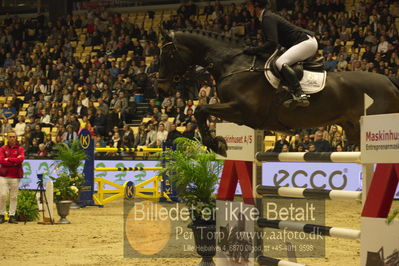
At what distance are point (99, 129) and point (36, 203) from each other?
735cm

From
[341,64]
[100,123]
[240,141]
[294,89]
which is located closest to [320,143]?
[341,64]

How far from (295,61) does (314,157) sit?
57.9 inches

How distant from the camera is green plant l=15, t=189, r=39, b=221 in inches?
474

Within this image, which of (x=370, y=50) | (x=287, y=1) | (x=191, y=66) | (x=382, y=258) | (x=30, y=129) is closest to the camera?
(x=382, y=258)

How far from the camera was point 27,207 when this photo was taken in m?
12.1

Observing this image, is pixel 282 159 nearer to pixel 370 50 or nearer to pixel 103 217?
pixel 103 217

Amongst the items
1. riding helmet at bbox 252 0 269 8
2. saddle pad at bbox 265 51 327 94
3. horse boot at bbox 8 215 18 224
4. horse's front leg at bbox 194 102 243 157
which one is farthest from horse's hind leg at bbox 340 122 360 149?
horse boot at bbox 8 215 18 224

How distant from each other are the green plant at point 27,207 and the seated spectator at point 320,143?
6187 mm

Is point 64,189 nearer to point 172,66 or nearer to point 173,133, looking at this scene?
point 173,133

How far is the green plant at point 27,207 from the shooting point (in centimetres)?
1203

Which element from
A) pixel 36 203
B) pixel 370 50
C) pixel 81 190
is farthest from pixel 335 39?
pixel 36 203

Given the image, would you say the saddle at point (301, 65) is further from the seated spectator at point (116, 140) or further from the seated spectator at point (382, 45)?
the seated spectator at point (116, 140)

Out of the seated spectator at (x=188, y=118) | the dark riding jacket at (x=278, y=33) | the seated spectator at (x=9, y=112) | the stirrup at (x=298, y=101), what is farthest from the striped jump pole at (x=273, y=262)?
the seated spectator at (x=9, y=112)

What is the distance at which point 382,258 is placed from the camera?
432 cm
